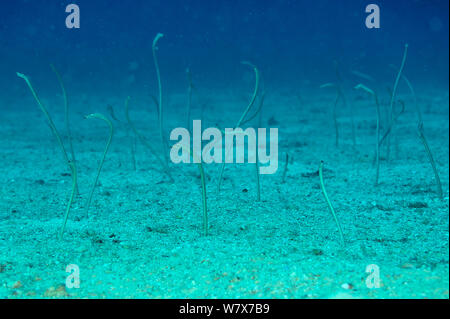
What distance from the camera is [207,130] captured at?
6.05 meters

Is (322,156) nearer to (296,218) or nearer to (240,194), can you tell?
(240,194)

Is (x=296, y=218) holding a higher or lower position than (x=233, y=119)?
lower

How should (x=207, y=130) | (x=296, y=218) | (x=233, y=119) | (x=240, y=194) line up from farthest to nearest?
(x=233, y=119) → (x=207, y=130) → (x=240, y=194) → (x=296, y=218)

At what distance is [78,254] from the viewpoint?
1894mm

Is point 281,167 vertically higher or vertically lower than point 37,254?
higher

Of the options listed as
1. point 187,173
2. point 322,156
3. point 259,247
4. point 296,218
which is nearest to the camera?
point 259,247

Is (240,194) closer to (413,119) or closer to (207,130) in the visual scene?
(207,130)

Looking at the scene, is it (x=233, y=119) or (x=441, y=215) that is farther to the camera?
(x=233, y=119)

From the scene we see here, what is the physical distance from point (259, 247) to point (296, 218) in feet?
1.64

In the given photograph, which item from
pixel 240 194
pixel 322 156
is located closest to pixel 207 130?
pixel 322 156

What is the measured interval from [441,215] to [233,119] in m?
5.11

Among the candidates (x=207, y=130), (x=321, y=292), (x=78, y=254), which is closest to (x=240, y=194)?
(x=78, y=254)
